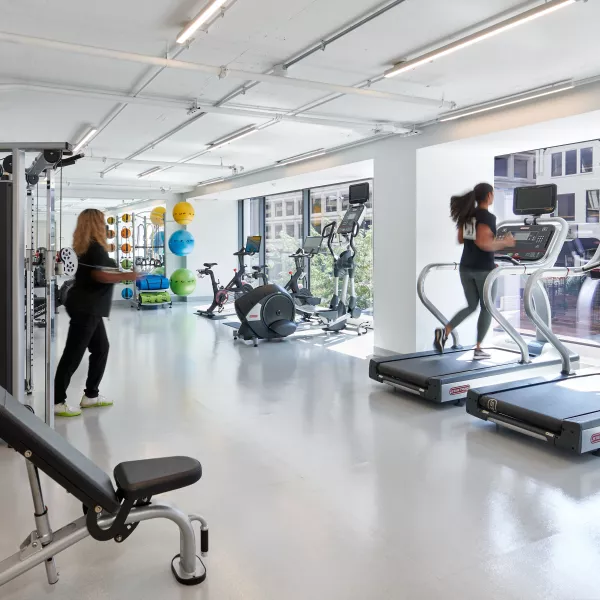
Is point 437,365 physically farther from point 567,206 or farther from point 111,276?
point 567,206

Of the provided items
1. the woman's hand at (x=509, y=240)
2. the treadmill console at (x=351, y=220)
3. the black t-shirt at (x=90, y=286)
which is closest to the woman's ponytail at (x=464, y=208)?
the woman's hand at (x=509, y=240)

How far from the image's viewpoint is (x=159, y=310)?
38.3ft

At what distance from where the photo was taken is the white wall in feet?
43.7

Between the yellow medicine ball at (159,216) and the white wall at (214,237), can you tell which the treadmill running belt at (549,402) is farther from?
the yellow medicine ball at (159,216)

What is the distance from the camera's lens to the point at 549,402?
4.02 meters

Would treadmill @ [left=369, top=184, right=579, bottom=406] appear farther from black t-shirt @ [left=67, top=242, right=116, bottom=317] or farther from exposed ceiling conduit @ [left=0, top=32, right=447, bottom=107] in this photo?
black t-shirt @ [left=67, top=242, right=116, bottom=317]

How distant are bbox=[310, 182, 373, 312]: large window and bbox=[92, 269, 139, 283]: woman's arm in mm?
5637

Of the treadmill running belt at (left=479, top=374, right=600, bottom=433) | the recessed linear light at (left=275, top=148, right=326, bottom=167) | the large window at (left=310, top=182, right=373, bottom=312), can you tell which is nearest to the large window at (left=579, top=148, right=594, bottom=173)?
the treadmill running belt at (left=479, top=374, right=600, bottom=433)

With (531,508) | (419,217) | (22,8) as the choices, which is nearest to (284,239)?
(419,217)

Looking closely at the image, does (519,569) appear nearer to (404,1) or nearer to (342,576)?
(342,576)

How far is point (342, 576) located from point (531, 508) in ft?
3.79

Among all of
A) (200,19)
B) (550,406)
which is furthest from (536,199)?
(200,19)

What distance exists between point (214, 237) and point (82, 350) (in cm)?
930

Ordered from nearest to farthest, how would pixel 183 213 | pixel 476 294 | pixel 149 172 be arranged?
pixel 476 294 < pixel 149 172 < pixel 183 213
